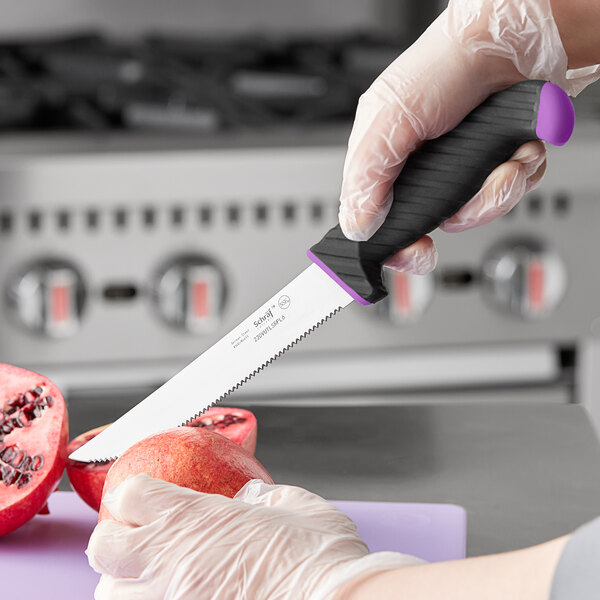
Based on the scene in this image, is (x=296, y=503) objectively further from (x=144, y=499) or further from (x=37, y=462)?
(x=37, y=462)

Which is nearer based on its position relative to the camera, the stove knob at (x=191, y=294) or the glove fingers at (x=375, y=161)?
the glove fingers at (x=375, y=161)

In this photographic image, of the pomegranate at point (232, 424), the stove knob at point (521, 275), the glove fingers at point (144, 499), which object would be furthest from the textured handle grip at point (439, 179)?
the stove knob at point (521, 275)

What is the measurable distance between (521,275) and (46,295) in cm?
80

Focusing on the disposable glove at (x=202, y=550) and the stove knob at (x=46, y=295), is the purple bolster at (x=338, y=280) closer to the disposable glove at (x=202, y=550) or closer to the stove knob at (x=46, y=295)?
the disposable glove at (x=202, y=550)

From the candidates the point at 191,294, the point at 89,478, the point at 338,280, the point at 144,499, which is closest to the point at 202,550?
the point at 144,499

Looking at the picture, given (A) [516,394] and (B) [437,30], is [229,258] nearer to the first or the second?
(A) [516,394]

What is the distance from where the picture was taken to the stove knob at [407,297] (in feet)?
5.28

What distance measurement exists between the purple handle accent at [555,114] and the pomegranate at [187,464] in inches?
15.8

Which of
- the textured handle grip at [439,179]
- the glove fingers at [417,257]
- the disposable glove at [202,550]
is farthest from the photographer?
the glove fingers at [417,257]

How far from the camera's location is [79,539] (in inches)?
38.2

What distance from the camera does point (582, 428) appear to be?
4.14 feet

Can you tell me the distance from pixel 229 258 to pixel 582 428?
65cm

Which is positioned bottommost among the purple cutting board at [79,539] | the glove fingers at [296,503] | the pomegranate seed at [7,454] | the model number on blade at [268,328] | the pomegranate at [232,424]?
the purple cutting board at [79,539]

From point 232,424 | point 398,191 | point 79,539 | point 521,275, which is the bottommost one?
point 79,539
